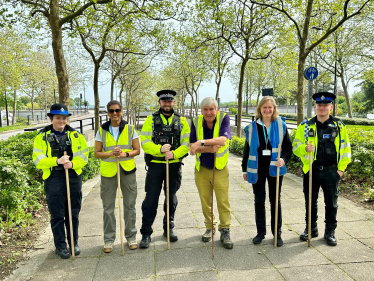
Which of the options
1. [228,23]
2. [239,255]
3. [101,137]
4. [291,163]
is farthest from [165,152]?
[228,23]

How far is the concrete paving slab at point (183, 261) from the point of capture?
3.18m

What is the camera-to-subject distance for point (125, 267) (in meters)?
3.26

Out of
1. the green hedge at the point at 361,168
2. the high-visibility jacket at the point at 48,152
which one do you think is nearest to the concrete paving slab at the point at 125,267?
the high-visibility jacket at the point at 48,152

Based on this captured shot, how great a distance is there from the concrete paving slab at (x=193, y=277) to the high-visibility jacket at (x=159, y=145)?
1357mm

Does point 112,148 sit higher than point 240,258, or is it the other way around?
point 112,148

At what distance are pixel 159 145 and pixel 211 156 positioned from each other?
0.70 meters

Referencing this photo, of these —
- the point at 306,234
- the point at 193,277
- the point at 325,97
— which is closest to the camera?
the point at 193,277

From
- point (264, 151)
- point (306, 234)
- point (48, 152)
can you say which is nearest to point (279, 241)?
point (306, 234)

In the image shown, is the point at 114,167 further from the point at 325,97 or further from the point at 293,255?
the point at 325,97

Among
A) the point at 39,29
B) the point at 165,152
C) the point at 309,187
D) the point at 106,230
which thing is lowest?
the point at 106,230

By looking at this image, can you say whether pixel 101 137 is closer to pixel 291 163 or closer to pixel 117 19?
pixel 291 163

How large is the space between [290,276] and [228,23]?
36.1 ft

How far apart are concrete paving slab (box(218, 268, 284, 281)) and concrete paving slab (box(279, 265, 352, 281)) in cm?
9

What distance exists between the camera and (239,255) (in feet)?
11.4
